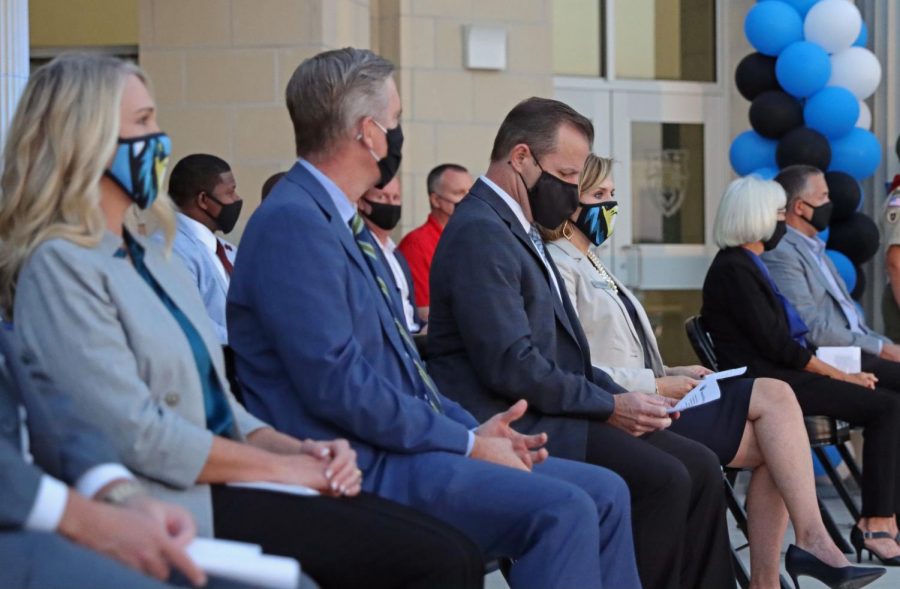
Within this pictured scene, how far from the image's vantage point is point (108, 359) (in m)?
2.53

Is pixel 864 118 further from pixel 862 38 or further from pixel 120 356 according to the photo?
pixel 120 356

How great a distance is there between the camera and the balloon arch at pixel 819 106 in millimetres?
7934

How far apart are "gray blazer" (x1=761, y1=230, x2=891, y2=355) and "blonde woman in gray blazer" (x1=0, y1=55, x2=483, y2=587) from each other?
12.8ft

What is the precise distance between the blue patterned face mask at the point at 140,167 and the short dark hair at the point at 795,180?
4.51 metres

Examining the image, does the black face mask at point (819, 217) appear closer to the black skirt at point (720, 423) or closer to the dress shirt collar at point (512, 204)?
the black skirt at point (720, 423)

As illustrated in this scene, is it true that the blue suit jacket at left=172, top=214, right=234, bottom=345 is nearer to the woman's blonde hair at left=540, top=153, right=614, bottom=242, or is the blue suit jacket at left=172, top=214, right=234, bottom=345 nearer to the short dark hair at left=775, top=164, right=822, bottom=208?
the woman's blonde hair at left=540, top=153, right=614, bottom=242

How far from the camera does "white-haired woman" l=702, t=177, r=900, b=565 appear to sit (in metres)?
5.69

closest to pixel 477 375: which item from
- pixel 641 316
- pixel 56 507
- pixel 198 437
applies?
pixel 641 316

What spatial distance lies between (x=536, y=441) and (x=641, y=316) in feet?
4.84

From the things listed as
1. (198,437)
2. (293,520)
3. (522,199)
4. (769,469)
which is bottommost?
(769,469)

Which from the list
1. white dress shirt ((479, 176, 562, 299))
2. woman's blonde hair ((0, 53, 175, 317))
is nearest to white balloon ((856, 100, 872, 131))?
white dress shirt ((479, 176, 562, 299))

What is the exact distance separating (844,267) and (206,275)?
4.09m

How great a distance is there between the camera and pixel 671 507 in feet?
13.1

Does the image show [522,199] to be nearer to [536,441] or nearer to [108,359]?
[536,441]
